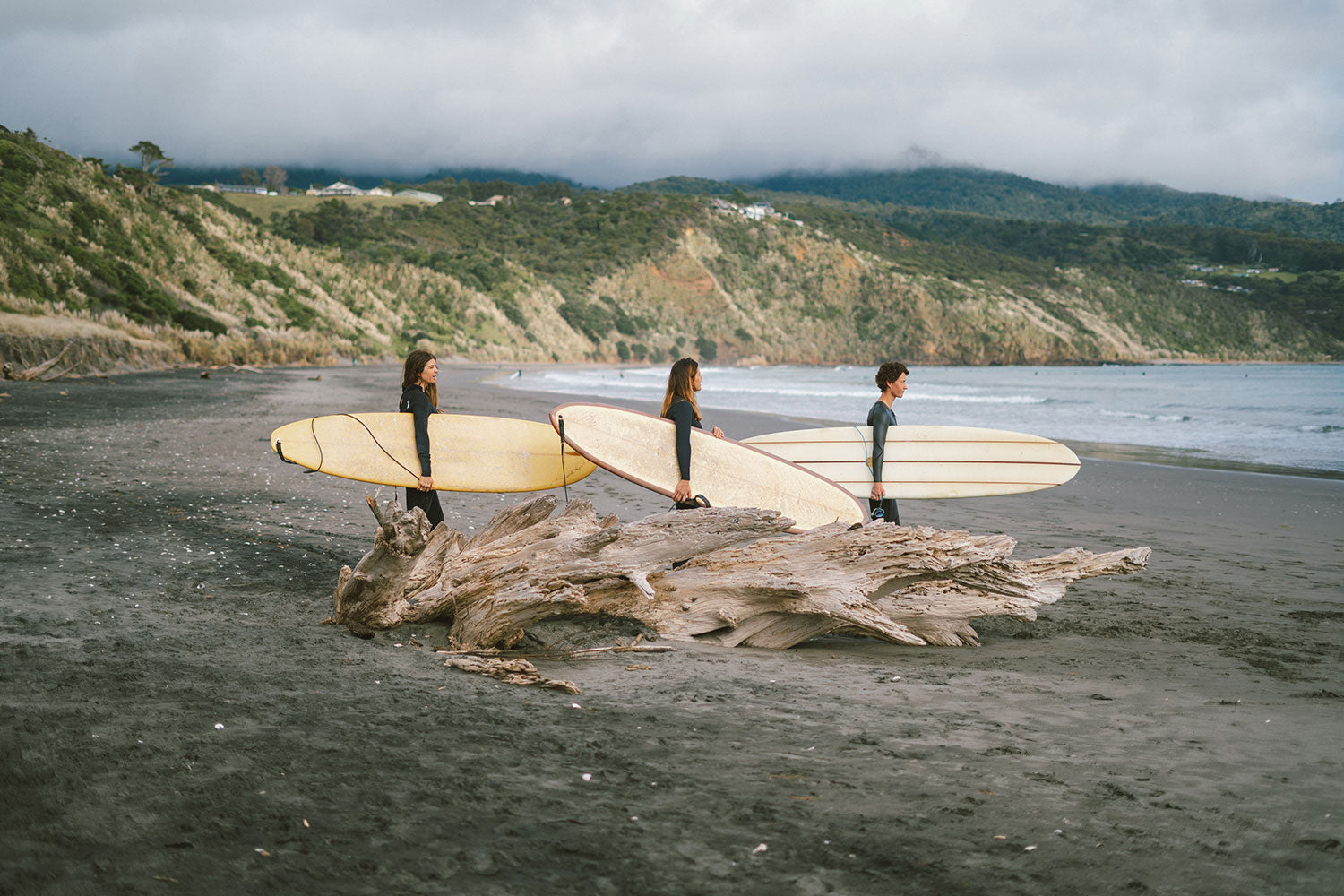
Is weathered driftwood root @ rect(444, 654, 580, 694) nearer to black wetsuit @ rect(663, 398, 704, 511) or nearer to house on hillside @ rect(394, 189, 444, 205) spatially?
black wetsuit @ rect(663, 398, 704, 511)

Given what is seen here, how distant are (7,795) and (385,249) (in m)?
66.7

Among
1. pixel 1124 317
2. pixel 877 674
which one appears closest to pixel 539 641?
pixel 877 674

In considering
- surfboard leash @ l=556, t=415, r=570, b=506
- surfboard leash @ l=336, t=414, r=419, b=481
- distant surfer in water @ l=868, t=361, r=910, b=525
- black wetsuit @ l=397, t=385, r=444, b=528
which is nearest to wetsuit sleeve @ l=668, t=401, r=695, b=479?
surfboard leash @ l=556, t=415, r=570, b=506

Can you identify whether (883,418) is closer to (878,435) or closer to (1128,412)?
(878,435)

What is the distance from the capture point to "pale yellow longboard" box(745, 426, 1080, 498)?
25.5 ft

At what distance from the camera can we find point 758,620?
4.88 meters

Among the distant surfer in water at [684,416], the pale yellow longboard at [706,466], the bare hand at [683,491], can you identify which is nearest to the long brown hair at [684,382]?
the distant surfer in water at [684,416]

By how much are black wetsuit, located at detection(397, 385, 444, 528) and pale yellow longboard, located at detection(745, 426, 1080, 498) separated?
273 centimetres

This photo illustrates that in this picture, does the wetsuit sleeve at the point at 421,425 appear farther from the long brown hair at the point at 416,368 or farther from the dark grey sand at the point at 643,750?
the dark grey sand at the point at 643,750

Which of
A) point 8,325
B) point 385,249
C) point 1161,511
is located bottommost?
point 1161,511

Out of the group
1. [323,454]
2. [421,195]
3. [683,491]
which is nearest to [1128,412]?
[683,491]

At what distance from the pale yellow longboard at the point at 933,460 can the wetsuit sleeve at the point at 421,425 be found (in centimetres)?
277

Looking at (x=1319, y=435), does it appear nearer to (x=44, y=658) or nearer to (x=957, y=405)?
(x=957, y=405)

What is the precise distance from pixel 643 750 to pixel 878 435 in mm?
4295
